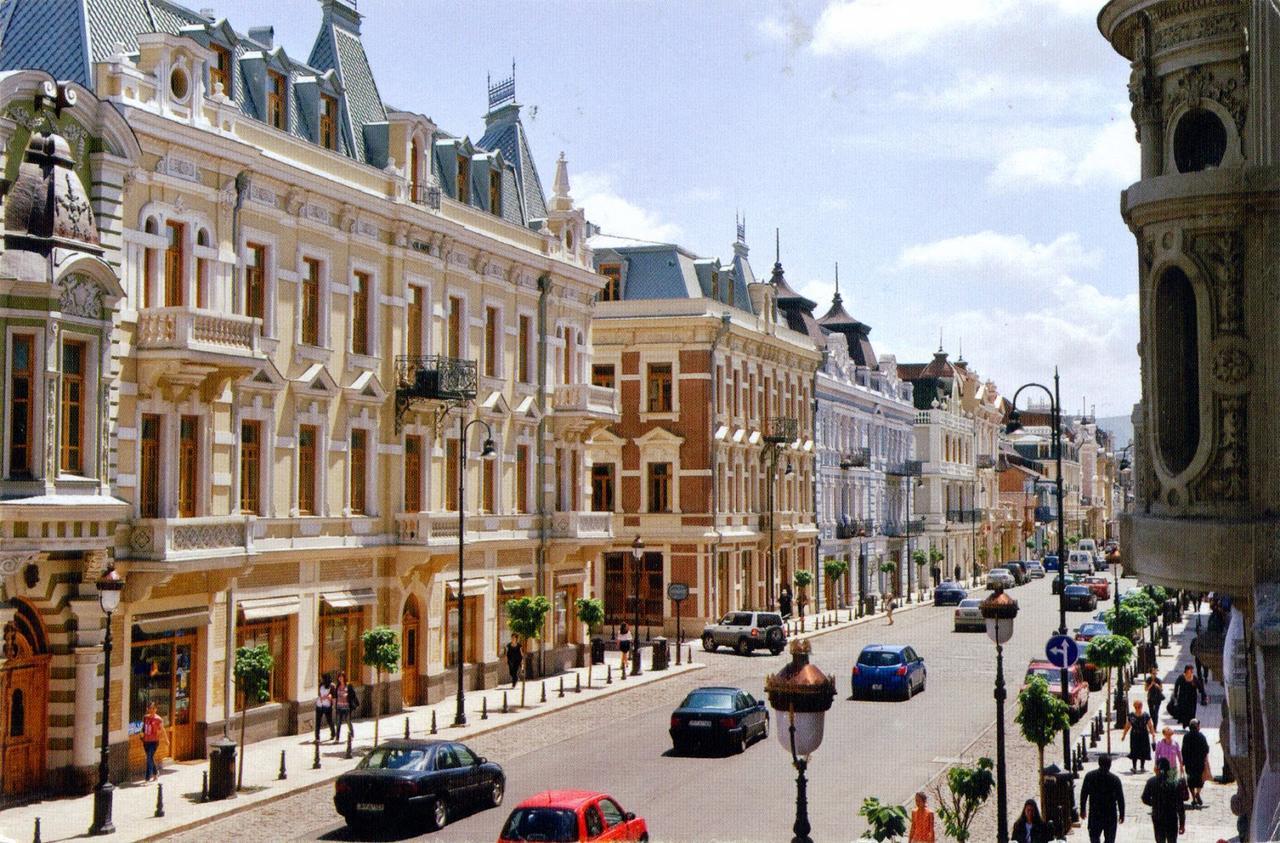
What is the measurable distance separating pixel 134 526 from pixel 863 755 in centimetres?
1445

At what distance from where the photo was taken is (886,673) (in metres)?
36.8

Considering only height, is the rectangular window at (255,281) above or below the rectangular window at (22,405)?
above

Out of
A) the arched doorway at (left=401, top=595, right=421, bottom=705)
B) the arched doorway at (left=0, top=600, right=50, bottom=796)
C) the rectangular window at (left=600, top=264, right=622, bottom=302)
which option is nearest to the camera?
the arched doorway at (left=0, top=600, right=50, bottom=796)

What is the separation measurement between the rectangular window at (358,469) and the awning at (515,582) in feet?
22.8

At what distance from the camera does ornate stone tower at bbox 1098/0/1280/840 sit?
13.0 metres

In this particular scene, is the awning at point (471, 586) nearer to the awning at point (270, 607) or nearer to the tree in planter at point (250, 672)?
the awning at point (270, 607)

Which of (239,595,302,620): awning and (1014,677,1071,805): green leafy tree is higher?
(239,595,302,620): awning

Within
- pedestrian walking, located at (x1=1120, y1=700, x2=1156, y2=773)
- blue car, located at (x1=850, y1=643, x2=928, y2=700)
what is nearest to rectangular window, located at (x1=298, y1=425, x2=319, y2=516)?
blue car, located at (x1=850, y1=643, x2=928, y2=700)

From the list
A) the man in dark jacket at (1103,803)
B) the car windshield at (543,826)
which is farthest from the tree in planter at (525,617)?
the man in dark jacket at (1103,803)

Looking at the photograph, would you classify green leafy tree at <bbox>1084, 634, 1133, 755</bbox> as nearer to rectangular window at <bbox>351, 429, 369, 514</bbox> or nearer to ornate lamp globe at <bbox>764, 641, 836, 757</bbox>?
rectangular window at <bbox>351, 429, 369, 514</bbox>

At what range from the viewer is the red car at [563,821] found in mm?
17844

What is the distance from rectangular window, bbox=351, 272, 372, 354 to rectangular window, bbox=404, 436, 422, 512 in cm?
285

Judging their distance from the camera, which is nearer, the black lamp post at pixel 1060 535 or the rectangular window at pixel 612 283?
the black lamp post at pixel 1060 535

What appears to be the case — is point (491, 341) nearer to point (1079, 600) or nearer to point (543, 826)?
point (543, 826)
